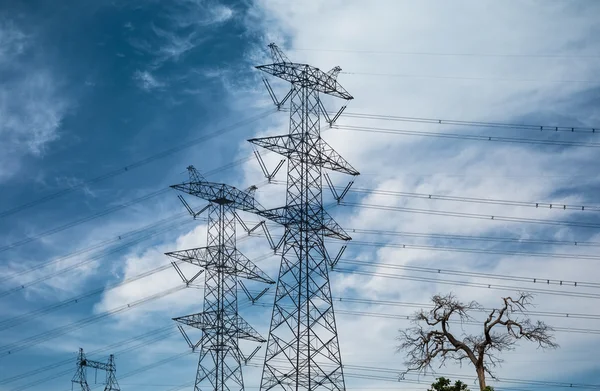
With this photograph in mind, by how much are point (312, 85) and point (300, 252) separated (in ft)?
46.1

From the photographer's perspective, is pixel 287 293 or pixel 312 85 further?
pixel 312 85

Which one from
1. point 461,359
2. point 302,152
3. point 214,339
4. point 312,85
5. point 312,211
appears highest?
point 312,85

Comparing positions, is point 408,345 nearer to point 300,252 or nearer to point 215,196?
point 300,252

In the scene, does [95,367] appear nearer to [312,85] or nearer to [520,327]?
[312,85]

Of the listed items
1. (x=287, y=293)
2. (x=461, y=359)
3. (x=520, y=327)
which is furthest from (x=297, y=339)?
(x=520, y=327)

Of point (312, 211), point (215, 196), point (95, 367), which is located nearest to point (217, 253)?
point (215, 196)

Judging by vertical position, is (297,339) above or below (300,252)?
below

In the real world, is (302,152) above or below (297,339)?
above

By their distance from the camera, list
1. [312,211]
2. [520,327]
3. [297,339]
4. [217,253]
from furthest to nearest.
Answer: [217,253], [312,211], [297,339], [520,327]

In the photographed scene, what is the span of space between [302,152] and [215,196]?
39.4 ft

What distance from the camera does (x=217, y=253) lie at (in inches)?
2437

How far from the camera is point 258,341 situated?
62.3 m

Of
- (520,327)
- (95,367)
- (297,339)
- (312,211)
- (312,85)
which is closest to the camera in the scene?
(520,327)

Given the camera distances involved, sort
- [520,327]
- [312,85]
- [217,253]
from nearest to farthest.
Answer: [520,327]
[312,85]
[217,253]
